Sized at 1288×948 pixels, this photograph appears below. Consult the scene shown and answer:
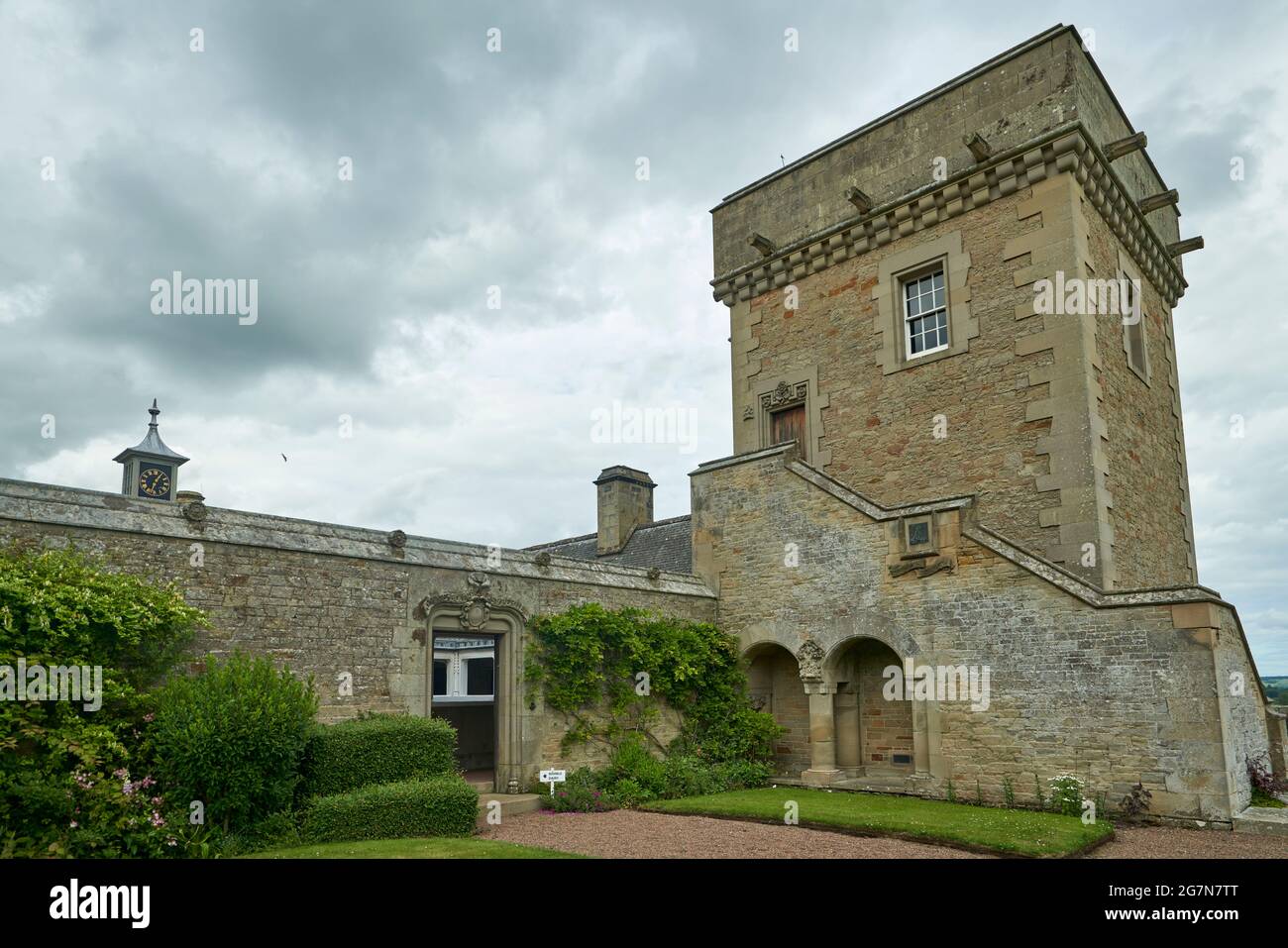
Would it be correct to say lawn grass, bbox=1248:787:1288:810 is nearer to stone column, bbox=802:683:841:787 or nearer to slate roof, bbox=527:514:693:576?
stone column, bbox=802:683:841:787

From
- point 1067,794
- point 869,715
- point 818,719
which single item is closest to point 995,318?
point 869,715

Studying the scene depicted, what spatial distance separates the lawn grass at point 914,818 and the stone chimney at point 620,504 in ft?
37.3

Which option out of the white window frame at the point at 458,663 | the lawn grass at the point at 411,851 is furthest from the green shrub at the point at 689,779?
the white window frame at the point at 458,663

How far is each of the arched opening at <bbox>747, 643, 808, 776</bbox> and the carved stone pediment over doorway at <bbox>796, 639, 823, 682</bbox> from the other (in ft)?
2.85

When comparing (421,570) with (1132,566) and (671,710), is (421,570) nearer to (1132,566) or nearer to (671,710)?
(671,710)

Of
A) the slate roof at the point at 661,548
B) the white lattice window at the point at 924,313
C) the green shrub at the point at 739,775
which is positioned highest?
the white lattice window at the point at 924,313

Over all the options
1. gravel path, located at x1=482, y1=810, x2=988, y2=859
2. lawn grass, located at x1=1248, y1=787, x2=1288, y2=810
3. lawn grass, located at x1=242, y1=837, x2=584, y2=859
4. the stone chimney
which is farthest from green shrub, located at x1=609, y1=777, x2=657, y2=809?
the stone chimney

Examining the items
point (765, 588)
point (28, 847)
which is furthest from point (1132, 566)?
point (28, 847)

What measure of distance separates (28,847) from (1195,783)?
11619 mm

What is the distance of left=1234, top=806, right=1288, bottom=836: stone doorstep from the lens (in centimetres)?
1002

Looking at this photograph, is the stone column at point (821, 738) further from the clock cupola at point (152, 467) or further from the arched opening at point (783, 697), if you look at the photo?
the clock cupola at point (152, 467)

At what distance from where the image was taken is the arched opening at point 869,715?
13.9m

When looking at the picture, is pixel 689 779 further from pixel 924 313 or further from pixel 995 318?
pixel 924 313

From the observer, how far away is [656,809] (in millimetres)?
12164
